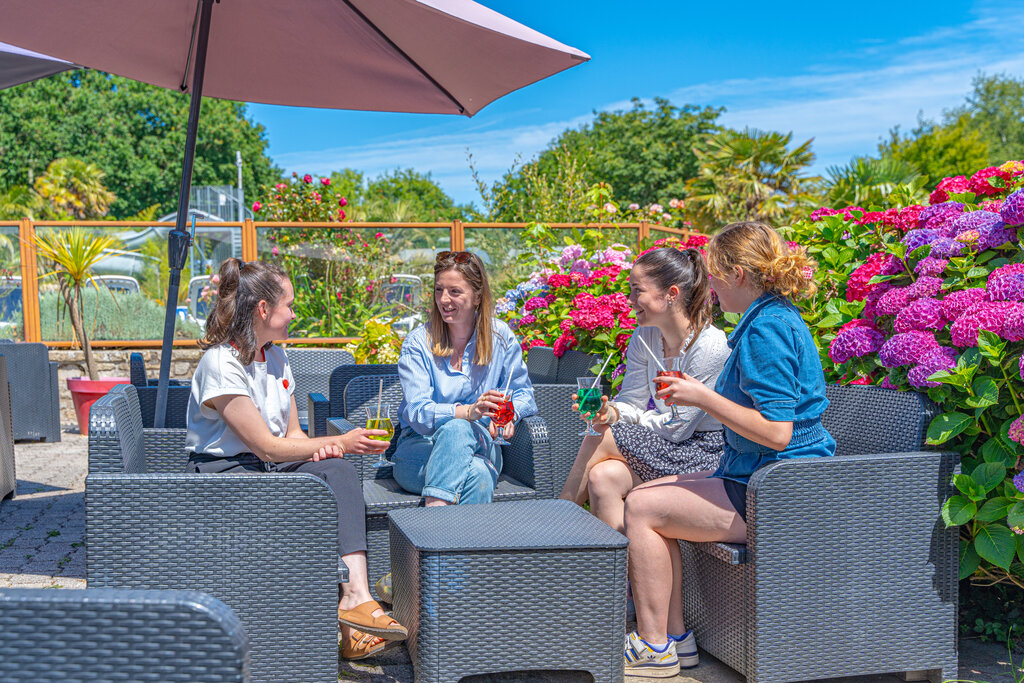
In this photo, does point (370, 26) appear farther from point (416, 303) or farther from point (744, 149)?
point (744, 149)

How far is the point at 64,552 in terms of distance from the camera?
11.8ft

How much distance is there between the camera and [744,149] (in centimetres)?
1698

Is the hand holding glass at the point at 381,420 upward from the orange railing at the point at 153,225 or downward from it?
downward

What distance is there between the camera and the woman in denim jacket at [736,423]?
2.15 metres

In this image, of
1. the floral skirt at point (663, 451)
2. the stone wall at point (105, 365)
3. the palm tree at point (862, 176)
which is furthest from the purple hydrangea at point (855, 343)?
the palm tree at point (862, 176)

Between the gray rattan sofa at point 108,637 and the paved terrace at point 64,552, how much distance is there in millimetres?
1407

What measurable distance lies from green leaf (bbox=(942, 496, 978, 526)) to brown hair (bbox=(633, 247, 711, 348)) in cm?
92

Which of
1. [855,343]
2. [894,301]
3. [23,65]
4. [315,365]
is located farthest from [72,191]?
[894,301]

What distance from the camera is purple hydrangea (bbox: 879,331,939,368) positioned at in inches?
94.9

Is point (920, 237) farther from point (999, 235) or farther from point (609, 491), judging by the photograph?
point (609, 491)

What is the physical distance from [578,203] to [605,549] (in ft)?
28.4

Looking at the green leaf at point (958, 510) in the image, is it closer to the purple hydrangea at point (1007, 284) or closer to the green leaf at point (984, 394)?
the green leaf at point (984, 394)

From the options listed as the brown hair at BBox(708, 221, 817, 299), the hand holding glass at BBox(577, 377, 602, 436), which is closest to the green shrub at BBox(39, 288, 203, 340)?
the hand holding glass at BBox(577, 377, 602, 436)

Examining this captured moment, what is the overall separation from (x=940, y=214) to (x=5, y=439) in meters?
4.42
